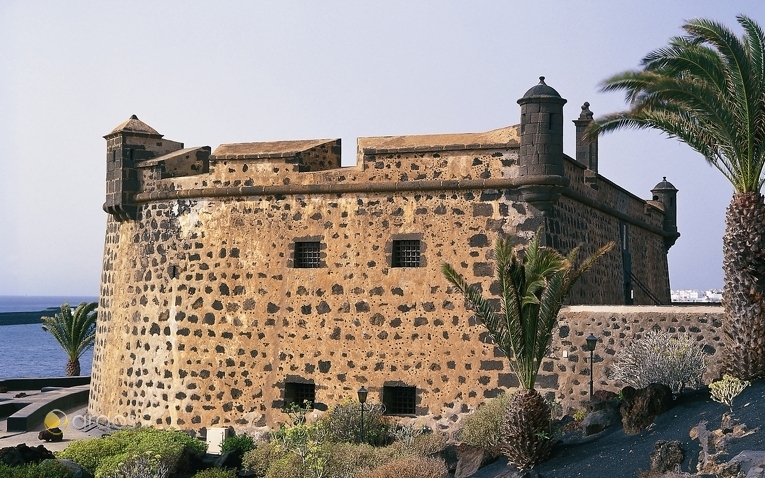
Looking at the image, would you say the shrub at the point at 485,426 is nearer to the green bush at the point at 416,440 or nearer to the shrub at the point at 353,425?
the green bush at the point at 416,440

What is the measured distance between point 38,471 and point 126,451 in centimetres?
190

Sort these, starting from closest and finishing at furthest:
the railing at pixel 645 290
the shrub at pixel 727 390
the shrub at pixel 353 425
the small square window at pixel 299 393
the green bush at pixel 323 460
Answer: the shrub at pixel 727 390, the green bush at pixel 323 460, the shrub at pixel 353 425, the small square window at pixel 299 393, the railing at pixel 645 290

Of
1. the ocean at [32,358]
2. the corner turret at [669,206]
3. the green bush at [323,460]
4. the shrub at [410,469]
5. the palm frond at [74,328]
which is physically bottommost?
the ocean at [32,358]

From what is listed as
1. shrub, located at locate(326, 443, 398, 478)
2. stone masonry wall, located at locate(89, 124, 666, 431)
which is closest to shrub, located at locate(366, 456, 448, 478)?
shrub, located at locate(326, 443, 398, 478)

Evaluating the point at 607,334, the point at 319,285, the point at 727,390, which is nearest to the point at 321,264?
the point at 319,285

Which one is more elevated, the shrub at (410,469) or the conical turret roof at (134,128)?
the conical turret roof at (134,128)

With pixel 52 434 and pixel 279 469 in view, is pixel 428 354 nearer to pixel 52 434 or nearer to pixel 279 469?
pixel 279 469

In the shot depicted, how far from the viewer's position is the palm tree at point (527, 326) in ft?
45.5

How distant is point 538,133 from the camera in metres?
18.1

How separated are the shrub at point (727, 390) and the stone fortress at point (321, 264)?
4386 mm

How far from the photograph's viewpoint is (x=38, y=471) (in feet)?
51.7

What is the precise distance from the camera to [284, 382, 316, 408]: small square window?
1959 centimetres

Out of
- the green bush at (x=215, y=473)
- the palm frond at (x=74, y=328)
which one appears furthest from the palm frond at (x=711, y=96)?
the palm frond at (x=74, y=328)

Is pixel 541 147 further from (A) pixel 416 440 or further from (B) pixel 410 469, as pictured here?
(B) pixel 410 469
